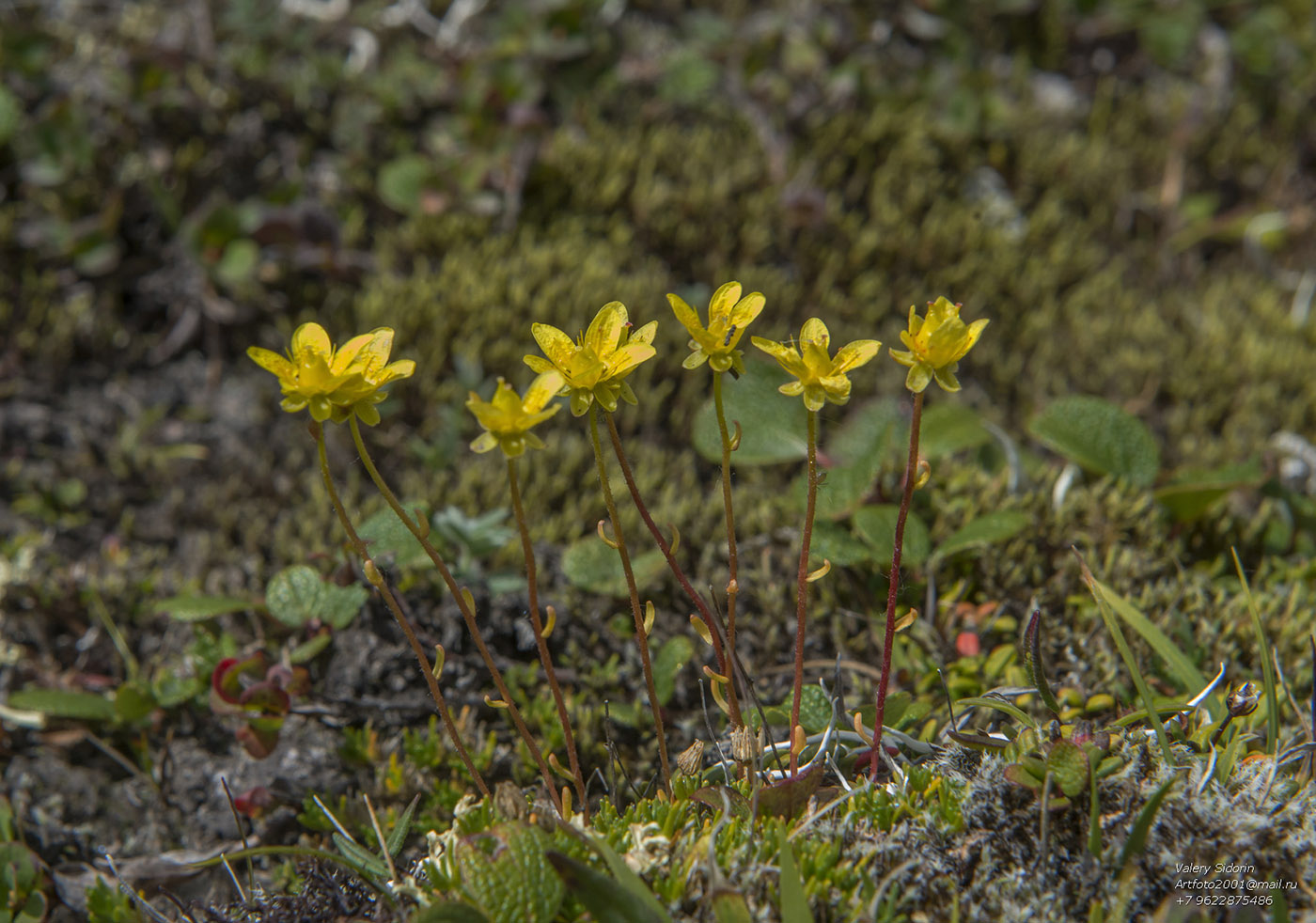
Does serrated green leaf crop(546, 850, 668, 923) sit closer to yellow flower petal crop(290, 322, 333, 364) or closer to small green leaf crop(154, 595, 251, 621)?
yellow flower petal crop(290, 322, 333, 364)

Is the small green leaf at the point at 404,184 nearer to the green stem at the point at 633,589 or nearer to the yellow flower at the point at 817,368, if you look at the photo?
the green stem at the point at 633,589

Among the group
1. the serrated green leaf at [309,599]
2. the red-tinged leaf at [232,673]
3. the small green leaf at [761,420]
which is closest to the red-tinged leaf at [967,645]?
the small green leaf at [761,420]

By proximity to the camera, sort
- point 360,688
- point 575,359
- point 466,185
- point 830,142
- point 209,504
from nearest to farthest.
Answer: point 575,359 < point 360,688 < point 209,504 < point 466,185 < point 830,142

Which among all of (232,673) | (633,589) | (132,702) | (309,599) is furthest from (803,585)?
(132,702)

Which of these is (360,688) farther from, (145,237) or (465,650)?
(145,237)

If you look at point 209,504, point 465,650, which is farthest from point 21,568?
point 465,650

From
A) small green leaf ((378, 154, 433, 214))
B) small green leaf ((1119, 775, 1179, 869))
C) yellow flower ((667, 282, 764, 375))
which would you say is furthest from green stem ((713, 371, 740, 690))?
small green leaf ((378, 154, 433, 214))

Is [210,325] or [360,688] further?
[210,325]
